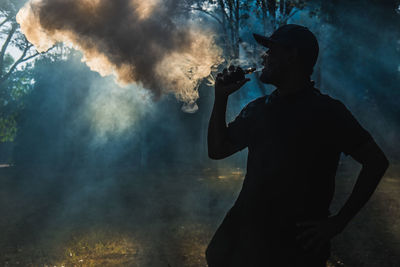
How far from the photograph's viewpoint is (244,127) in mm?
2113

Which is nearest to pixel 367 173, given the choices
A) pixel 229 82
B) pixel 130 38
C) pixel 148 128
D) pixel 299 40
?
pixel 299 40

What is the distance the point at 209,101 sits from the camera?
1880 cm

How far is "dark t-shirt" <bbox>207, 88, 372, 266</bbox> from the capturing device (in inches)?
70.4

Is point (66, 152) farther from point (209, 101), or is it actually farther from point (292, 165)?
point (292, 165)

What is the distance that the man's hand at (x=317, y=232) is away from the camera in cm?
177

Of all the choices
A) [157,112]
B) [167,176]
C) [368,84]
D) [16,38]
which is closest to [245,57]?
[167,176]

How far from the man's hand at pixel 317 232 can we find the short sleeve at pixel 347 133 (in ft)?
1.34

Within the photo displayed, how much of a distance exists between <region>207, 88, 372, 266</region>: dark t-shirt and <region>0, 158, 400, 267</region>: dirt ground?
126 inches

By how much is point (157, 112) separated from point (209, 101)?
118 inches

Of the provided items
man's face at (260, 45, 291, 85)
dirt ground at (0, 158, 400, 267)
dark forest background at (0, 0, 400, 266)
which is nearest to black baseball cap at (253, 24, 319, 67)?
man's face at (260, 45, 291, 85)

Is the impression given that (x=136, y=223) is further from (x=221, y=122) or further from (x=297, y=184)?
(x=297, y=184)

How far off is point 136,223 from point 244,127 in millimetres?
5746

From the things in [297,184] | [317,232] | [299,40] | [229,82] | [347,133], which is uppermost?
[299,40]

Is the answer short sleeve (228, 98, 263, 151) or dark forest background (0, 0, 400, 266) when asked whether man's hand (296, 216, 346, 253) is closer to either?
short sleeve (228, 98, 263, 151)
